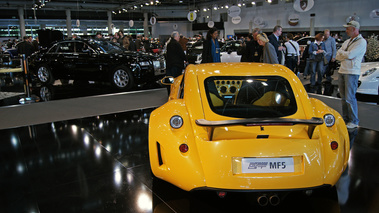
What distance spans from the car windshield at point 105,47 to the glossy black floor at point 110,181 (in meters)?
4.74

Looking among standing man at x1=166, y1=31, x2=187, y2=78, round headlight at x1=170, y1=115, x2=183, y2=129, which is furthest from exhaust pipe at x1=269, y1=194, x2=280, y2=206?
standing man at x1=166, y1=31, x2=187, y2=78

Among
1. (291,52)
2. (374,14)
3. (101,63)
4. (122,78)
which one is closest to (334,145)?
(122,78)

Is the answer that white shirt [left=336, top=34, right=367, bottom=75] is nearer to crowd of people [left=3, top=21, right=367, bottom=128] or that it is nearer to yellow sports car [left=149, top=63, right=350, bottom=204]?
crowd of people [left=3, top=21, right=367, bottom=128]

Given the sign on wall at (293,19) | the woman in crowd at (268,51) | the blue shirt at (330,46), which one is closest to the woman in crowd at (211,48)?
the woman in crowd at (268,51)

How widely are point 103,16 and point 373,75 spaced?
33.8 metres

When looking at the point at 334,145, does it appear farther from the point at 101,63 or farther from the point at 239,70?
the point at 101,63

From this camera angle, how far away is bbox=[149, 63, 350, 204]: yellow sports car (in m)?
2.44

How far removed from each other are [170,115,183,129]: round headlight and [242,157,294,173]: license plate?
2.24 ft

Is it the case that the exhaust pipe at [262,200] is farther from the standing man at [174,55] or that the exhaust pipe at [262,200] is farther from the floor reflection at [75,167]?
the standing man at [174,55]

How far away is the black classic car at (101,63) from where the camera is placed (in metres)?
9.13

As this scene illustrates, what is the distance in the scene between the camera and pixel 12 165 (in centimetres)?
389

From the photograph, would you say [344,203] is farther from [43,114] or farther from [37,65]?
[37,65]

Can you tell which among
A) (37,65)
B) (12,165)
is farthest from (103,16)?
(12,165)

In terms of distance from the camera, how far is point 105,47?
960cm
